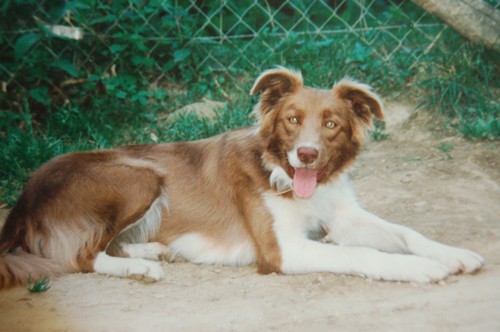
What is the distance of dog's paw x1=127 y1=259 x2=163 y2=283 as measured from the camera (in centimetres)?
Answer: 397

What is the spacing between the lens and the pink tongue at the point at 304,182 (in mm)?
4109

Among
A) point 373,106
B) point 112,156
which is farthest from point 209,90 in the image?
point 373,106

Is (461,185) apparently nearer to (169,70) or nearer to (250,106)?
(250,106)

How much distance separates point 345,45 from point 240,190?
3.19 meters

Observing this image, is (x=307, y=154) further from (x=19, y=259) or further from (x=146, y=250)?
(x=19, y=259)

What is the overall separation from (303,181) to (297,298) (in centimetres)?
86

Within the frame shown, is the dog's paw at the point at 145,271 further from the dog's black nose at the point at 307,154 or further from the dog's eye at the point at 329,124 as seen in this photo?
the dog's eye at the point at 329,124

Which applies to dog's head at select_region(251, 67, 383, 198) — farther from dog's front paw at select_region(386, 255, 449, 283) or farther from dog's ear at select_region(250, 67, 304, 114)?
dog's front paw at select_region(386, 255, 449, 283)

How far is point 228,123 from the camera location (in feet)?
21.3

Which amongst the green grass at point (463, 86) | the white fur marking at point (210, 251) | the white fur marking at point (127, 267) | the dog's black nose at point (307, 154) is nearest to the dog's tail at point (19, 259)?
the white fur marking at point (127, 267)

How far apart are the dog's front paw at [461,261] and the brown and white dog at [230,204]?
0.07 metres

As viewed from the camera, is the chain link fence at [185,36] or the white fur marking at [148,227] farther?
the chain link fence at [185,36]

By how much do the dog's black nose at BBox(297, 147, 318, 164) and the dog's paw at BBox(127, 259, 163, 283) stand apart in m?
1.12

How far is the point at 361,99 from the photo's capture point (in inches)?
168
